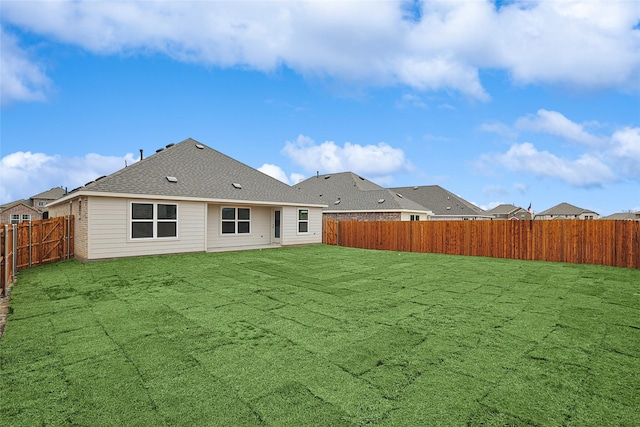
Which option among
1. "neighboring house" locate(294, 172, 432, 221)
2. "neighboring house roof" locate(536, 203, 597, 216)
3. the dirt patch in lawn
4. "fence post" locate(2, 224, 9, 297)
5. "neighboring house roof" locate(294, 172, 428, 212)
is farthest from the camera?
Answer: "neighboring house roof" locate(536, 203, 597, 216)

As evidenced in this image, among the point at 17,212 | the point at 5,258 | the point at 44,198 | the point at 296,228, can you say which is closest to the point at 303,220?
the point at 296,228

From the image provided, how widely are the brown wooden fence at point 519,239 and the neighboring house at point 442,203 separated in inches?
664

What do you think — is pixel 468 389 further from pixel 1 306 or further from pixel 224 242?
pixel 224 242

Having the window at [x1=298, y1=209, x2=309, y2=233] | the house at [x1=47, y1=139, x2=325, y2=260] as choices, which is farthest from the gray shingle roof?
the house at [x1=47, y1=139, x2=325, y2=260]

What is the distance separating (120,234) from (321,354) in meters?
11.1

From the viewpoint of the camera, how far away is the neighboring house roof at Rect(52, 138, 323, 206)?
12.6 metres

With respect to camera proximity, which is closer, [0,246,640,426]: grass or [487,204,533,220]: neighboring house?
[0,246,640,426]: grass

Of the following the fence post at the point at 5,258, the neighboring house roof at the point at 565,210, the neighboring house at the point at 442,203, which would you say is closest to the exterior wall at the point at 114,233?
the fence post at the point at 5,258

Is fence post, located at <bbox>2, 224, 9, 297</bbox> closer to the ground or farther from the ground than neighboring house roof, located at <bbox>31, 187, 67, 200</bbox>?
closer to the ground

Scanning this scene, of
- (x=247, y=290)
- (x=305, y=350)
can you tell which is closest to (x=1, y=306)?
(x=247, y=290)

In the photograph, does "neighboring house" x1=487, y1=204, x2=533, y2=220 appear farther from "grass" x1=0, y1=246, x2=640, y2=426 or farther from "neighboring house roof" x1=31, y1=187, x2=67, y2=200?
"neighboring house roof" x1=31, y1=187, x2=67, y2=200

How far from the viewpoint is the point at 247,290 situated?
24.3 ft

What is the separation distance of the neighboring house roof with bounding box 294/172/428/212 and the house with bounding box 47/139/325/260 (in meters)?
6.95

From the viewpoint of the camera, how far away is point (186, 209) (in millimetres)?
13711
